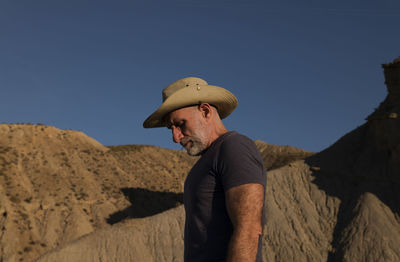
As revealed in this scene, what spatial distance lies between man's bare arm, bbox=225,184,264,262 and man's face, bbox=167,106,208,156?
1.81 ft

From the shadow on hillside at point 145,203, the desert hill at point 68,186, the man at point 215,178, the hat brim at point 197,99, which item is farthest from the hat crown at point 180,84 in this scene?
the shadow on hillside at point 145,203

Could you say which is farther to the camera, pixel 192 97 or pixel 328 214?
pixel 328 214

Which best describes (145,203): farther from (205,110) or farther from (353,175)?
(205,110)

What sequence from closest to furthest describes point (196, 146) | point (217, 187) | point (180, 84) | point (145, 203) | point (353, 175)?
point (217, 187)
point (196, 146)
point (180, 84)
point (353, 175)
point (145, 203)

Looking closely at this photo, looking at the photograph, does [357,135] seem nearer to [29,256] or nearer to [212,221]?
[29,256]

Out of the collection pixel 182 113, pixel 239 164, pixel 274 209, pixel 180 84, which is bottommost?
pixel 274 209

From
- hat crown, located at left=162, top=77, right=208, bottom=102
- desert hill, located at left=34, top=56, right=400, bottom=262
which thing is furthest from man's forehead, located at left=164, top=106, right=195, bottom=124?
desert hill, located at left=34, top=56, right=400, bottom=262

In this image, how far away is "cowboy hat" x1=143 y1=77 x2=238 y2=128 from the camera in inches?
111

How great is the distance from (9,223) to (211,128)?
3738 centimetres

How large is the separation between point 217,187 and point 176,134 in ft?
1.92

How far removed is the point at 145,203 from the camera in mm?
45656

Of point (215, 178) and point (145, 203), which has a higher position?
point (215, 178)

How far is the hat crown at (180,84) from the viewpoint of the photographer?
9.71 ft

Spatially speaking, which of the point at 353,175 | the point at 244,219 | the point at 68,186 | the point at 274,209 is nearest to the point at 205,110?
the point at 244,219
